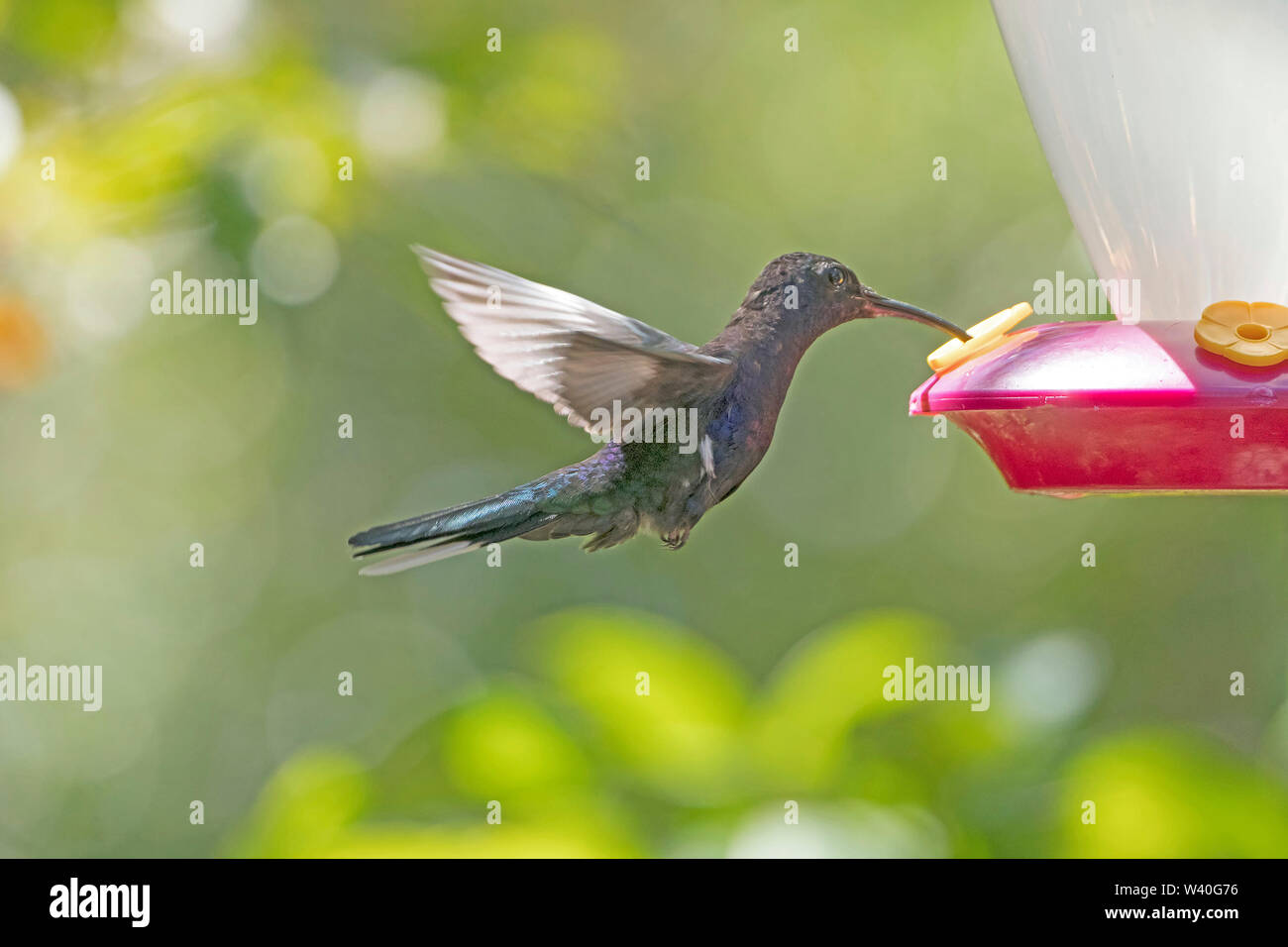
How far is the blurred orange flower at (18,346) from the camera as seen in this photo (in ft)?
11.1

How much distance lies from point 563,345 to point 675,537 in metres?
0.51

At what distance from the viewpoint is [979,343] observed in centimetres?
172

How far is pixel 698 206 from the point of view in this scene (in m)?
4.12

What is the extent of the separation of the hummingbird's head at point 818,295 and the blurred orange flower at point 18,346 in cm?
242

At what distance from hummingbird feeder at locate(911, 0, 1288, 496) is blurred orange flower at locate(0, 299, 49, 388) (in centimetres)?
271

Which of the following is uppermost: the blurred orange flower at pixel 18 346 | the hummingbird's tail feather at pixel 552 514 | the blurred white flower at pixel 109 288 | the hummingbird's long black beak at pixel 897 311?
the blurred white flower at pixel 109 288

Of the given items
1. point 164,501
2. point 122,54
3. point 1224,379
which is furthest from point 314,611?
point 1224,379

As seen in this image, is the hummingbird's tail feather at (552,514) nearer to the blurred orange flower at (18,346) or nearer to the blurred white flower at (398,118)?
the blurred white flower at (398,118)

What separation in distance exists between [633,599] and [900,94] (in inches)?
74.6

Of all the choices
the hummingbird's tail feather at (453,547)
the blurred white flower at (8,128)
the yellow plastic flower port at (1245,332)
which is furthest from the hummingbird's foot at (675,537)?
the blurred white flower at (8,128)

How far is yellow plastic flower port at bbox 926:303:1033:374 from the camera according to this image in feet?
5.63

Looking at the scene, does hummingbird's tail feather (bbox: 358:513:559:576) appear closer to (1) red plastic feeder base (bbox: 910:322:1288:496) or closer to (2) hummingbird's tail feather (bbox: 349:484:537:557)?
(2) hummingbird's tail feather (bbox: 349:484:537:557)

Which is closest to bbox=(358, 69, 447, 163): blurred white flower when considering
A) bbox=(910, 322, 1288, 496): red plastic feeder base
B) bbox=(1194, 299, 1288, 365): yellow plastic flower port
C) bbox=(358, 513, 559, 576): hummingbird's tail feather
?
bbox=(358, 513, 559, 576): hummingbird's tail feather

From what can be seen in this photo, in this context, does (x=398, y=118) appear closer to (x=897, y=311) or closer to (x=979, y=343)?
(x=897, y=311)
